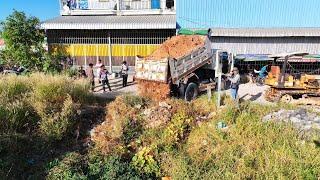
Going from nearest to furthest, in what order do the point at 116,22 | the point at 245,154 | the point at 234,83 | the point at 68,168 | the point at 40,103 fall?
1. the point at 68,168
2. the point at 245,154
3. the point at 40,103
4. the point at 234,83
5. the point at 116,22

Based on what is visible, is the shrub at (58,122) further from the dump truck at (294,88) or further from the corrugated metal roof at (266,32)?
the corrugated metal roof at (266,32)

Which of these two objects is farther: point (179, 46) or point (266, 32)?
point (266, 32)

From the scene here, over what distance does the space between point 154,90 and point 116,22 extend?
6699 mm

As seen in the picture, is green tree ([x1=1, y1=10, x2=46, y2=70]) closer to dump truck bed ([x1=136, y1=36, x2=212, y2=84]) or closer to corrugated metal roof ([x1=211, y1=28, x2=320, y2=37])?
dump truck bed ([x1=136, y1=36, x2=212, y2=84])

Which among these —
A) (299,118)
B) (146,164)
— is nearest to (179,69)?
(146,164)

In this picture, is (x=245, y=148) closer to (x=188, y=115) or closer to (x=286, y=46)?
(x=188, y=115)

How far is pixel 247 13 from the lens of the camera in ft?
63.5

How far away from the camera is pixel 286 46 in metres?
19.0

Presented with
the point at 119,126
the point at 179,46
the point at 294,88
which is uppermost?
the point at 179,46

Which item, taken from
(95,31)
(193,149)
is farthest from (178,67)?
(95,31)

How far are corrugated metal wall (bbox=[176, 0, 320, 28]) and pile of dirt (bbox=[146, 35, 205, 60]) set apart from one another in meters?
4.10

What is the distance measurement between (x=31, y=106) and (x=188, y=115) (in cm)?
528

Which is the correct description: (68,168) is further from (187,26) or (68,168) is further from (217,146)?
(187,26)

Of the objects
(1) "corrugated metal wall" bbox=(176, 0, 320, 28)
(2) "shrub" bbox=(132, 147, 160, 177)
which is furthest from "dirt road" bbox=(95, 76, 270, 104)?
(2) "shrub" bbox=(132, 147, 160, 177)
